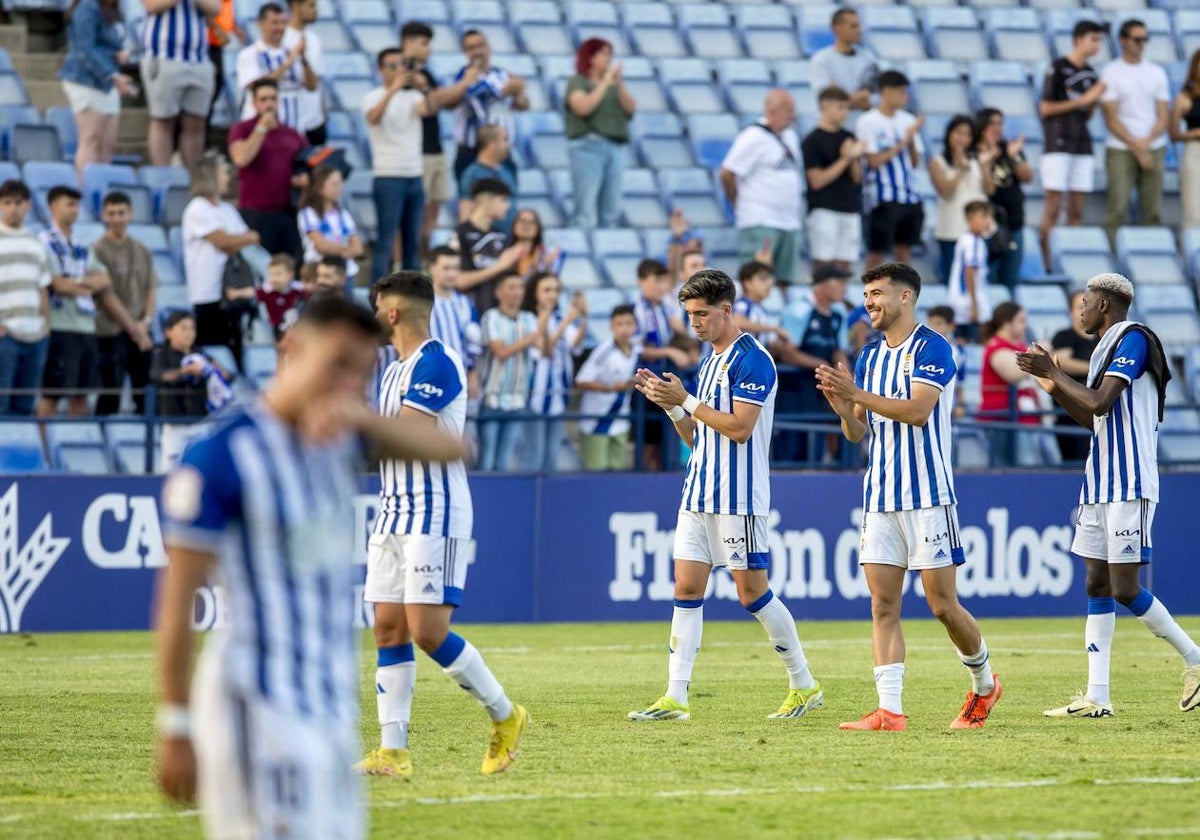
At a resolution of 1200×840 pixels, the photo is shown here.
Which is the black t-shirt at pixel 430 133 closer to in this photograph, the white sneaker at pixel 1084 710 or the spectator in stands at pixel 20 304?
the spectator in stands at pixel 20 304

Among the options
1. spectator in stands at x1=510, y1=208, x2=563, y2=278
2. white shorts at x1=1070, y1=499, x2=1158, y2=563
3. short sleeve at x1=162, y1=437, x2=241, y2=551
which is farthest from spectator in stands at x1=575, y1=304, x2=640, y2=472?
short sleeve at x1=162, y1=437, x2=241, y2=551

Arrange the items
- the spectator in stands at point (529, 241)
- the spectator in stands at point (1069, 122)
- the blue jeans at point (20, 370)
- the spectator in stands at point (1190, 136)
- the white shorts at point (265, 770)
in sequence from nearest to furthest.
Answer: the white shorts at point (265, 770)
the blue jeans at point (20, 370)
the spectator in stands at point (529, 241)
the spectator in stands at point (1069, 122)
the spectator in stands at point (1190, 136)

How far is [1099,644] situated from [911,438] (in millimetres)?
1739

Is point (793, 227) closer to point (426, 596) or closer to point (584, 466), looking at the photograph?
point (584, 466)

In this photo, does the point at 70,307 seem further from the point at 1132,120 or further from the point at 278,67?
the point at 1132,120

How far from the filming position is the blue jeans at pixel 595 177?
19.7 meters

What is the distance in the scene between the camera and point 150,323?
16.7m

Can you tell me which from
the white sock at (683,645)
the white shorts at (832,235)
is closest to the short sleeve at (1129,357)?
the white sock at (683,645)

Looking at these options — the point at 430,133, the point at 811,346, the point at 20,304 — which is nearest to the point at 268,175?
the point at 430,133

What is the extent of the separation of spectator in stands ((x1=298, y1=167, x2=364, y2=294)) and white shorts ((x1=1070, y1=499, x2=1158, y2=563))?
26.7 feet

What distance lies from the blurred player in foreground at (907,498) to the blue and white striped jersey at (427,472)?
7.65ft

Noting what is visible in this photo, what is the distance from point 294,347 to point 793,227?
15.0m

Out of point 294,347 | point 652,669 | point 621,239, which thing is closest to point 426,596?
point 294,347

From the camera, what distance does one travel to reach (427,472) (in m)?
8.42
